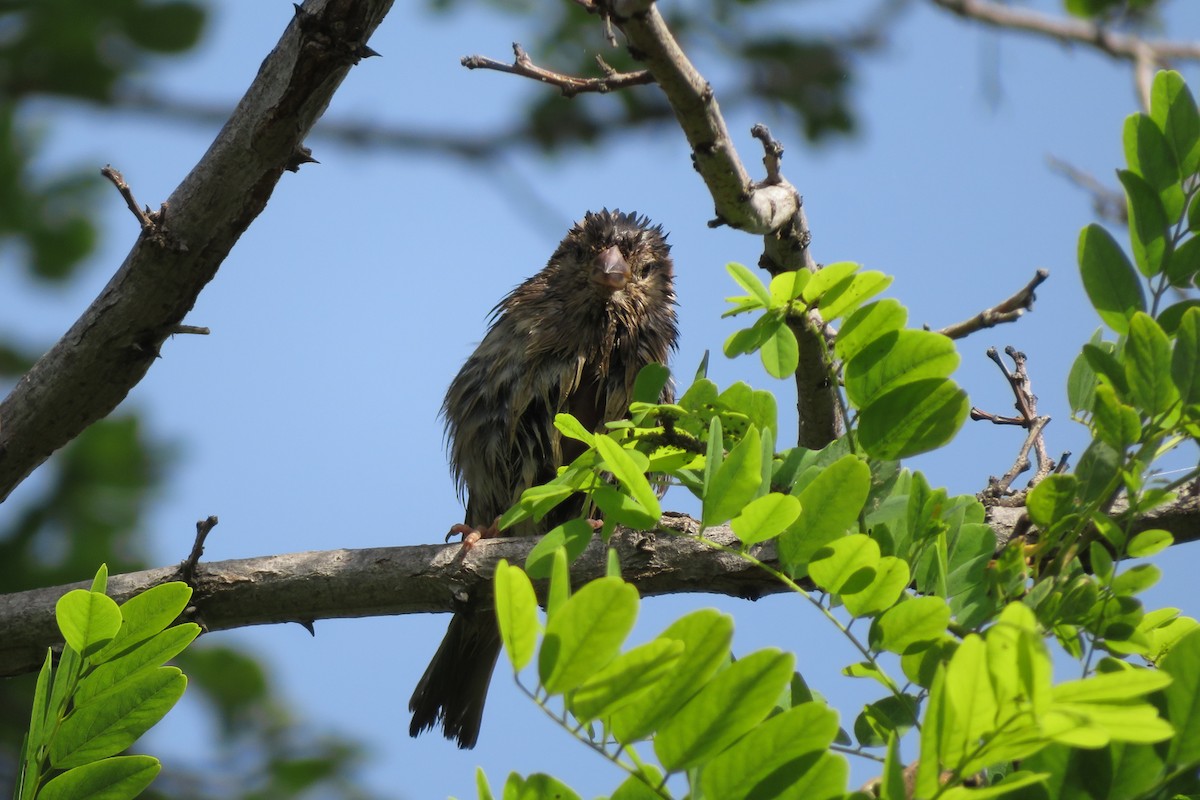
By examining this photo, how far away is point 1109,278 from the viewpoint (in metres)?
1.56

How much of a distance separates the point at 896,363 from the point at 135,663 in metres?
1.10

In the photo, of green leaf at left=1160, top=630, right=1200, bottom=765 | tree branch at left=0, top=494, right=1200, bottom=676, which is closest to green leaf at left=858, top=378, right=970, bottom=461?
green leaf at left=1160, top=630, right=1200, bottom=765

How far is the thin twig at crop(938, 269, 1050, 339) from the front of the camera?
2.74m

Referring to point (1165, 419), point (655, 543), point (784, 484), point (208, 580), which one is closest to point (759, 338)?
point (784, 484)

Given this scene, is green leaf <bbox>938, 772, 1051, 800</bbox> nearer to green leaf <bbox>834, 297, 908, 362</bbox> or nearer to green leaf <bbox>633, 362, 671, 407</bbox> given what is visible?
green leaf <bbox>834, 297, 908, 362</bbox>

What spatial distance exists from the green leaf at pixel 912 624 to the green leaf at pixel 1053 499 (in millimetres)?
207

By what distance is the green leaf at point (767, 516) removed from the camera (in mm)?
1428

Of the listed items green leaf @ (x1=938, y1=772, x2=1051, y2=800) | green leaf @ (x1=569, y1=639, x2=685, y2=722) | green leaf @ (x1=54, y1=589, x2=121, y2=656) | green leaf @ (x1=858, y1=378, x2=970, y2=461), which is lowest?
green leaf @ (x1=938, y1=772, x2=1051, y2=800)

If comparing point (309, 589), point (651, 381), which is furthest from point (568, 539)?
point (309, 589)

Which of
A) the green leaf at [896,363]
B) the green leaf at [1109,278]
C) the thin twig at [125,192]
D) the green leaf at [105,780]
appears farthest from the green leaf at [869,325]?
the thin twig at [125,192]

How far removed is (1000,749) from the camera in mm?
1067

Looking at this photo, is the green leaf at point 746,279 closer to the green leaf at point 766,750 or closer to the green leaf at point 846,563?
the green leaf at point 846,563

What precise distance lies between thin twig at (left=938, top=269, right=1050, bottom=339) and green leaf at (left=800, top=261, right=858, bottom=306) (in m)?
1.05

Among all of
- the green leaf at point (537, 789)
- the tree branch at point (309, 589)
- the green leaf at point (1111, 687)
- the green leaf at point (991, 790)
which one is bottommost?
the green leaf at point (991, 790)
